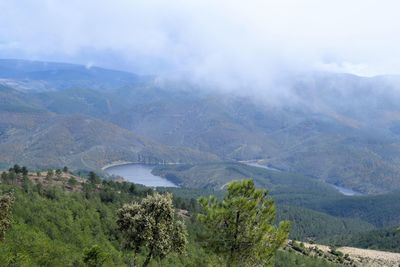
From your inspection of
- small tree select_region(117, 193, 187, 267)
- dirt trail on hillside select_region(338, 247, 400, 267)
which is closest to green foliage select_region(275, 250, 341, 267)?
dirt trail on hillside select_region(338, 247, 400, 267)

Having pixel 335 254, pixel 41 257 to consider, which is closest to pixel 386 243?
pixel 335 254

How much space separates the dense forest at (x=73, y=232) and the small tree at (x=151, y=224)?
0.94 meters

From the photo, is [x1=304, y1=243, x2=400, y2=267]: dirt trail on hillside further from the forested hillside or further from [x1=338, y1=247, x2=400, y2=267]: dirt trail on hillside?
the forested hillside

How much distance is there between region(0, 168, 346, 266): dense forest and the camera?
49594 millimetres

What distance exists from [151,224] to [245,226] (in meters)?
12.7

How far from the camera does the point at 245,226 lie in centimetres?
3859

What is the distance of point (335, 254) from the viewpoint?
135750 millimetres

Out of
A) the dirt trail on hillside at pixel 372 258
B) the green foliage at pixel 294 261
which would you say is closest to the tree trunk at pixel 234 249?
the green foliage at pixel 294 261

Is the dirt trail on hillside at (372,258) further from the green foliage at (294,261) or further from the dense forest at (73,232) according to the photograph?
the dense forest at (73,232)

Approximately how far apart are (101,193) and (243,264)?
8001 centimetres

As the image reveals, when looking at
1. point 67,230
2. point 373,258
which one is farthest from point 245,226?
point 373,258

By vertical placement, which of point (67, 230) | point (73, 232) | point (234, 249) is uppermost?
point (234, 249)

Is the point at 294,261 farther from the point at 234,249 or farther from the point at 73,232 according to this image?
the point at 234,249

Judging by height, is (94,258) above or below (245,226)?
below
